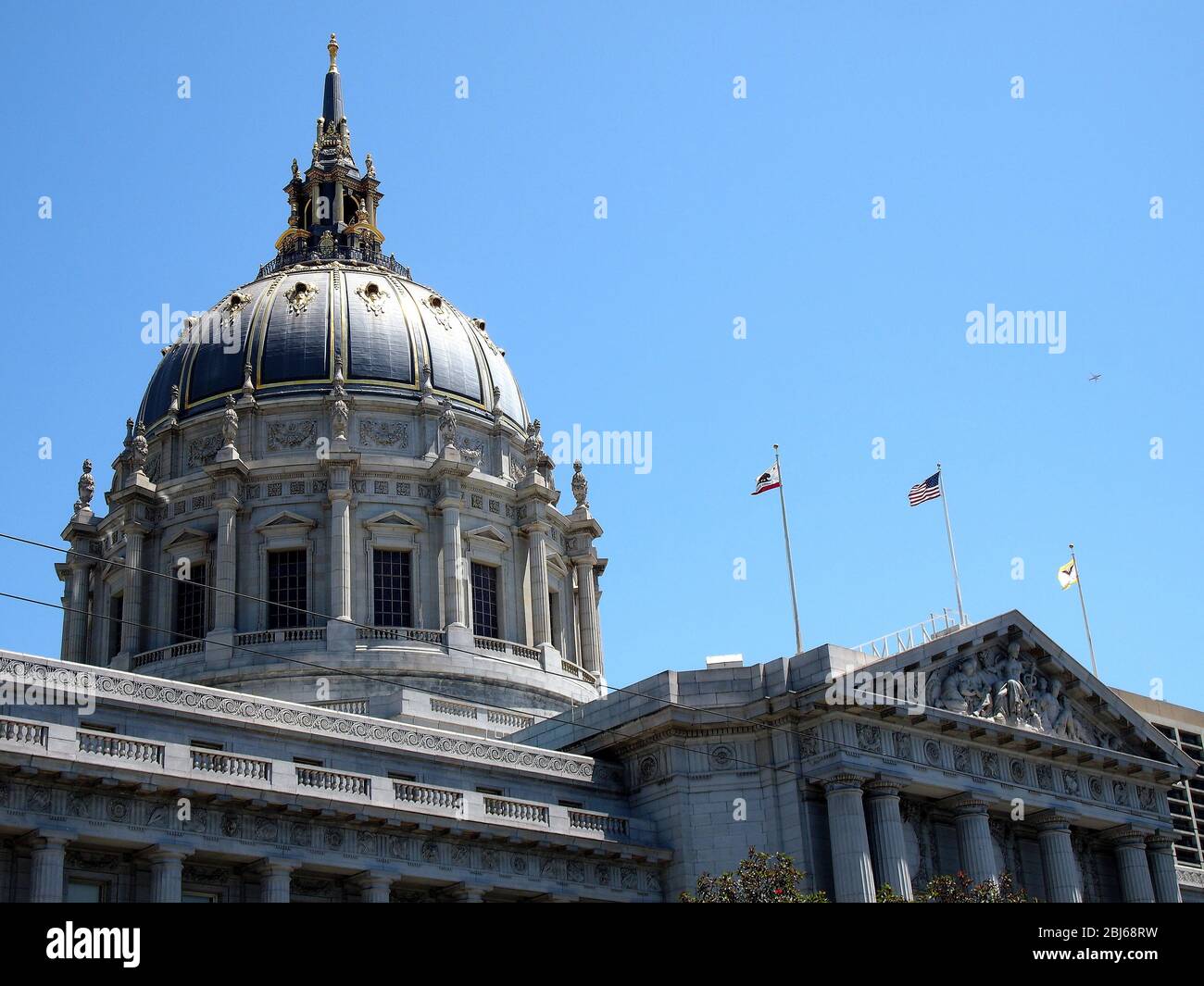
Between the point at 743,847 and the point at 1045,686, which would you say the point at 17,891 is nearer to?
the point at 743,847

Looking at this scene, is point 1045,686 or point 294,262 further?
point 294,262

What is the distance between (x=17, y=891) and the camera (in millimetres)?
39469

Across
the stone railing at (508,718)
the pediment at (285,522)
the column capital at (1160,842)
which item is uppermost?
the pediment at (285,522)

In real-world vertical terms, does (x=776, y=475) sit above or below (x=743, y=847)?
above

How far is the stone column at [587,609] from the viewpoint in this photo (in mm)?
79500

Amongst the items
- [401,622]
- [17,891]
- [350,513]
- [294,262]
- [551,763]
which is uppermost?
[294,262]

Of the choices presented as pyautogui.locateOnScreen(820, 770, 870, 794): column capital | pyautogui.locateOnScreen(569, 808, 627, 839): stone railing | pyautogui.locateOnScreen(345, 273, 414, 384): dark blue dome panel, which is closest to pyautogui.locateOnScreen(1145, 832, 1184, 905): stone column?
pyautogui.locateOnScreen(820, 770, 870, 794): column capital

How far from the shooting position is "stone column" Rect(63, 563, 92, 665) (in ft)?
250

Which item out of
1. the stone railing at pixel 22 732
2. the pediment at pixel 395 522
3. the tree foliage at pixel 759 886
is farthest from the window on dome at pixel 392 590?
the stone railing at pixel 22 732

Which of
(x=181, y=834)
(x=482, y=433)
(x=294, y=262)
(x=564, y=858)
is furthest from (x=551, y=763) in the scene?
(x=294, y=262)

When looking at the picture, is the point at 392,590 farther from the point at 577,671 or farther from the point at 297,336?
the point at 297,336

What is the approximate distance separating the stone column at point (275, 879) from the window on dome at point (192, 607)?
2978 cm

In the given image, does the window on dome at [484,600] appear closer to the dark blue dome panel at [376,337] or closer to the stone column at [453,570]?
the stone column at [453,570]
